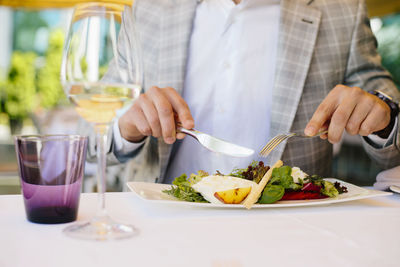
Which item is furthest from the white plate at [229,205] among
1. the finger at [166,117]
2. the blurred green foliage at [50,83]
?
the blurred green foliage at [50,83]

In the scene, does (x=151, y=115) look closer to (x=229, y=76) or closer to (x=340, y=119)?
(x=340, y=119)

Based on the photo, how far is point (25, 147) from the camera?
24.2 inches

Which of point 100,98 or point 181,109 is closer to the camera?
point 100,98

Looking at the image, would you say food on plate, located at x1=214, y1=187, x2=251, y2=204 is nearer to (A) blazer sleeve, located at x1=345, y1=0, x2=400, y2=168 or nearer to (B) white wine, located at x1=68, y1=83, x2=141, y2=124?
(B) white wine, located at x1=68, y1=83, x2=141, y2=124

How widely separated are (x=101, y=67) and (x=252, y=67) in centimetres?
105

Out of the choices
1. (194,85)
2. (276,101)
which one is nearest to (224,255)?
(276,101)

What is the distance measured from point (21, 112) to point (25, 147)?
6.54 metres

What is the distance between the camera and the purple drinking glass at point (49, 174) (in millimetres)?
615

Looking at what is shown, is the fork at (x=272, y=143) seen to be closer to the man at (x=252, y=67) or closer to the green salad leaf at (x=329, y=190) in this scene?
the green salad leaf at (x=329, y=190)

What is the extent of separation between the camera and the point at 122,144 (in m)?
1.23

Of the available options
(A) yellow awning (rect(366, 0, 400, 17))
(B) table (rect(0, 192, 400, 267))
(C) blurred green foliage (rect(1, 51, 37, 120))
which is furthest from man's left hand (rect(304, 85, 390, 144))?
(C) blurred green foliage (rect(1, 51, 37, 120))

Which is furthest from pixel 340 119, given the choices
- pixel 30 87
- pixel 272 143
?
pixel 30 87

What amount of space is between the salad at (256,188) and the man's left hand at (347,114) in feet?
0.43

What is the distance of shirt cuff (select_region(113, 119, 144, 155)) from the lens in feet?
3.98
